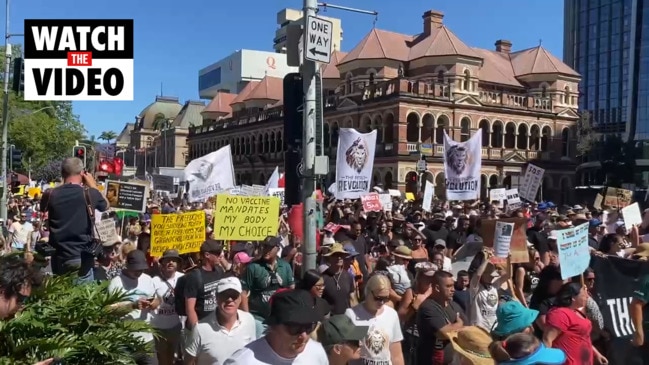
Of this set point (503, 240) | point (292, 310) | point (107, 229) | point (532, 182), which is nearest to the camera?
point (292, 310)

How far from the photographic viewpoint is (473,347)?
4.49 m

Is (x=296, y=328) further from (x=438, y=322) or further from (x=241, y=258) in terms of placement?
(x=241, y=258)

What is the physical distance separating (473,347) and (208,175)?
30.3ft

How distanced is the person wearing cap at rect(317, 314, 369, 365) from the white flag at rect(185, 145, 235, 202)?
8.40m

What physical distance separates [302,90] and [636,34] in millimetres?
103328

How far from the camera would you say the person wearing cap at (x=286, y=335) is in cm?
312

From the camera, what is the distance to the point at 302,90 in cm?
746

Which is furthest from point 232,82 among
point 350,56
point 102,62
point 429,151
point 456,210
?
point 102,62

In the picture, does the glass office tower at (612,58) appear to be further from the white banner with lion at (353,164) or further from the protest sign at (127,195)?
the protest sign at (127,195)

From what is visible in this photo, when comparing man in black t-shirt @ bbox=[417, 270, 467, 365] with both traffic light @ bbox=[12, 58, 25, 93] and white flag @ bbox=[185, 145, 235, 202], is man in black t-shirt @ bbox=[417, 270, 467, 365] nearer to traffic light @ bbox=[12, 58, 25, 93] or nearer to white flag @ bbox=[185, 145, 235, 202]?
white flag @ bbox=[185, 145, 235, 202]

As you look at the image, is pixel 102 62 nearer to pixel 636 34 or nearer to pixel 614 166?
pixel 614 166

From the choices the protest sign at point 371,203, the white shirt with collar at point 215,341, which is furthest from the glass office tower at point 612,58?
the white shirt with collar at point 215,341

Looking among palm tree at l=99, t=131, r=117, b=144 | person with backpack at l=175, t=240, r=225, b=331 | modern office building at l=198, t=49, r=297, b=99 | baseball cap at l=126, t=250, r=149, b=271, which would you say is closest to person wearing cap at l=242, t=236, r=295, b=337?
person with backpack at l=175, t=240, r=225, b=331

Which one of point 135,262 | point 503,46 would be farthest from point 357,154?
point 503,46
